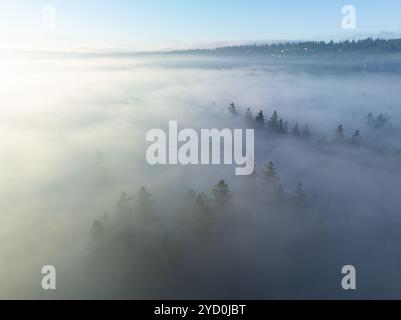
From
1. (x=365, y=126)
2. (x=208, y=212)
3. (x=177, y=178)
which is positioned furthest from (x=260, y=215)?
(x=365, y=126)

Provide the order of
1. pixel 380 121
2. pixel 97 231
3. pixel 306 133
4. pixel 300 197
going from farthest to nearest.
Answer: pixel 306 133 < pixel 300 197 < pixel 380 121 < pixel 97 231

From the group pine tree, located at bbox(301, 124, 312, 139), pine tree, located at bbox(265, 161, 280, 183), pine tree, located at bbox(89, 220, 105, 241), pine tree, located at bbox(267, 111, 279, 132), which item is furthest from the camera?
pine tree, located at bbox(301, 124, 312, 139)

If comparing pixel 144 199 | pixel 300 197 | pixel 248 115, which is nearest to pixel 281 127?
pixel 248 115

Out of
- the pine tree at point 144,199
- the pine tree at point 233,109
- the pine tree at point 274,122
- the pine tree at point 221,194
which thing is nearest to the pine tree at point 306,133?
the pine tree at point 274,122

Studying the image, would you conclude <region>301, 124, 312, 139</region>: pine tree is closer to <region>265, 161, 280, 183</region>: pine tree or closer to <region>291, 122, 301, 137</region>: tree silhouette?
<region>291, 122, 301, 137</region>: tree silhouette

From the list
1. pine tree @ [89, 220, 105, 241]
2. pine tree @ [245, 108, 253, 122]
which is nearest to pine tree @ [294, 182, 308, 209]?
pine tree @ [245, 108, 253, 122]

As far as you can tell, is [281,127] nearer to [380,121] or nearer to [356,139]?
[356,139]

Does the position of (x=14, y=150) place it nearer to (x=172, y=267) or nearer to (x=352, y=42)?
(x=172, y=267)
